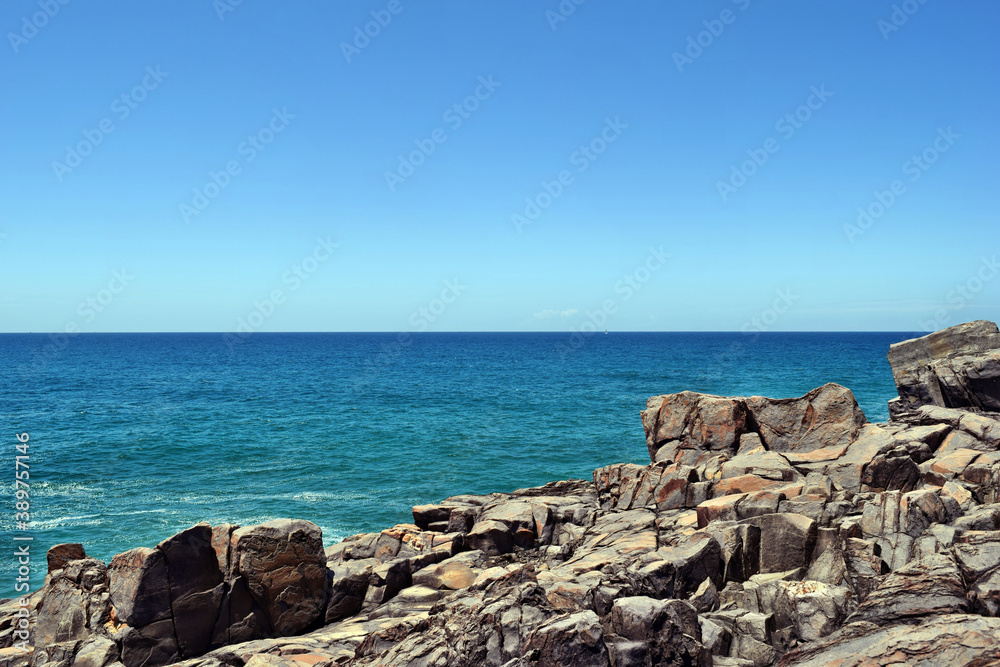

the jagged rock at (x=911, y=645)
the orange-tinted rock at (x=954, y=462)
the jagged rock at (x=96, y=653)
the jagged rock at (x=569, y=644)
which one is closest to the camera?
the jagged rock at (x=911, y=645)

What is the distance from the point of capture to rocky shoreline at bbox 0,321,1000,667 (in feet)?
36.0

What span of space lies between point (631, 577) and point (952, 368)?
24162mm

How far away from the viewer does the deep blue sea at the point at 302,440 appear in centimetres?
3356

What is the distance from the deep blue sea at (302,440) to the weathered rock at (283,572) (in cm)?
1236

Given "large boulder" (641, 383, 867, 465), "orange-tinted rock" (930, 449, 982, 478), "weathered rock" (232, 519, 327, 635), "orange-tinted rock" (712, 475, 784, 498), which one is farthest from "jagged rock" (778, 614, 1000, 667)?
"large boulder" (641, 383, 867, 465)

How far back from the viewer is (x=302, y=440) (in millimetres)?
52750

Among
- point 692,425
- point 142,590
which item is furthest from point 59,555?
point 692,425

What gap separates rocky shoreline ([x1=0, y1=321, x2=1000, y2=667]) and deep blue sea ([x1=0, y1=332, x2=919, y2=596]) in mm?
11540

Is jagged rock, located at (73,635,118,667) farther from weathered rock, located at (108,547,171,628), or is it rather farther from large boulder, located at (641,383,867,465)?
large boulder, located at (641,383,867,465)

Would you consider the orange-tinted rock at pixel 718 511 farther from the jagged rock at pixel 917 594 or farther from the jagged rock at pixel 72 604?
the jagged rock at pixel 72 604

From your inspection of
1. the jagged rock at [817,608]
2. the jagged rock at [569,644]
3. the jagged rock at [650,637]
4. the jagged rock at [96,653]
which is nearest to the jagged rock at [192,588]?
the jagged rock at [96,653]

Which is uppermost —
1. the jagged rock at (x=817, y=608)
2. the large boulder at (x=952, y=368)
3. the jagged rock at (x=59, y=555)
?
the large boulder at (x=952, y=368)

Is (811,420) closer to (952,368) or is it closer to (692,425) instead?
(692,425)

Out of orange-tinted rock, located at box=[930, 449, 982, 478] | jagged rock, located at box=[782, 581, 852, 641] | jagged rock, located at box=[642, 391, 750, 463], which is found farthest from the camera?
jagged rock, located at box=[642, 391, 750, 463]
